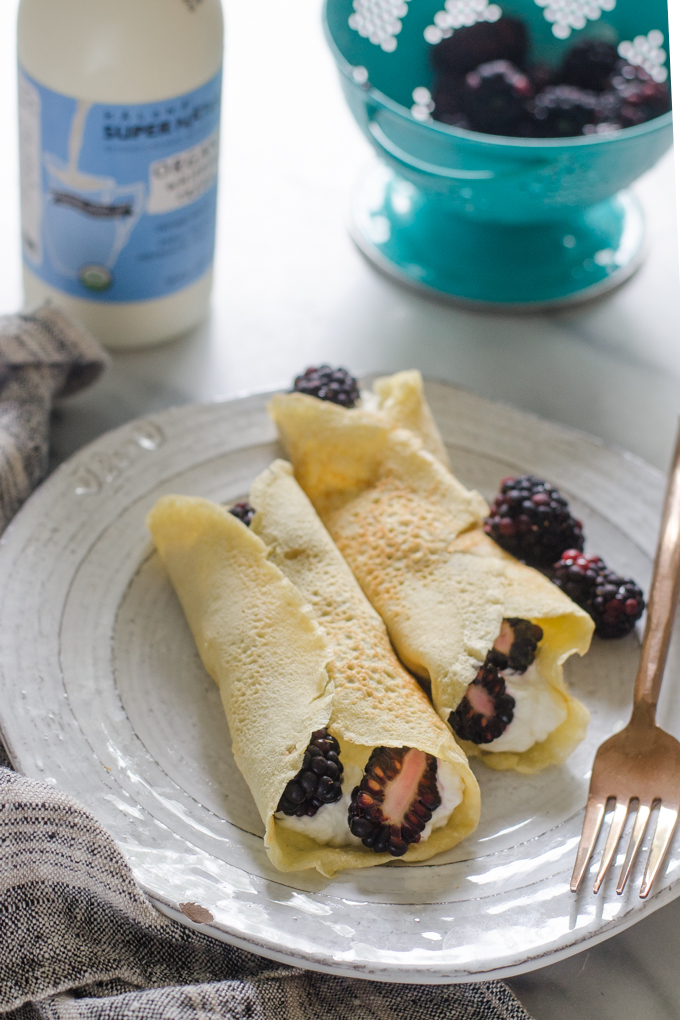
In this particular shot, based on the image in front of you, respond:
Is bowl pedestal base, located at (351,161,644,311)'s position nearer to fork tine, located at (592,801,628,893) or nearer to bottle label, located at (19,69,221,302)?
bottle label, located at (19,69,221,302)

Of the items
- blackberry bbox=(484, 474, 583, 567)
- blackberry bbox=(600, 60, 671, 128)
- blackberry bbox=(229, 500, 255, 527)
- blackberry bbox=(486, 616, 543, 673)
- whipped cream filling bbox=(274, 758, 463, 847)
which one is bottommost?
whipped cream filling bbox=(274, 758, 463, 847)

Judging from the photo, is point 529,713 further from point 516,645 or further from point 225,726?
point 225,726

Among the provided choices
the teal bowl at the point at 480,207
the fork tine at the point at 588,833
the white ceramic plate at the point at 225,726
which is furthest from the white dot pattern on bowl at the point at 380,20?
the fork tine at the point at 588,833

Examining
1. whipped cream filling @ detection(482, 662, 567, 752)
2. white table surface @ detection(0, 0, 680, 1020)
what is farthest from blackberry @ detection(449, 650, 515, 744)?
white table surface @ detection(0, 0, 680, 1020)

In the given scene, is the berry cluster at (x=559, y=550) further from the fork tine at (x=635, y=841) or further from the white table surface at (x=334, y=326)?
the white table surface at (x=334, y=326)

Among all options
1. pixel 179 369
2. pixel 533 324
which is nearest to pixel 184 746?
pixel 179 369

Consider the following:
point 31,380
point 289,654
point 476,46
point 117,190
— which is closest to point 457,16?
point 476,46

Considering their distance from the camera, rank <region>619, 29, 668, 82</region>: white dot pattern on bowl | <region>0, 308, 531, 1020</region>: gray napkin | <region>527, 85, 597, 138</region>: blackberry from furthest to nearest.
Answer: <region>619, 29, 668, 82</region>: white dot pattern on bowl → <region>527, 85, 597, 138</region>: blackberry → <region>0, 308, 531, 1020</region>: gray napkin
